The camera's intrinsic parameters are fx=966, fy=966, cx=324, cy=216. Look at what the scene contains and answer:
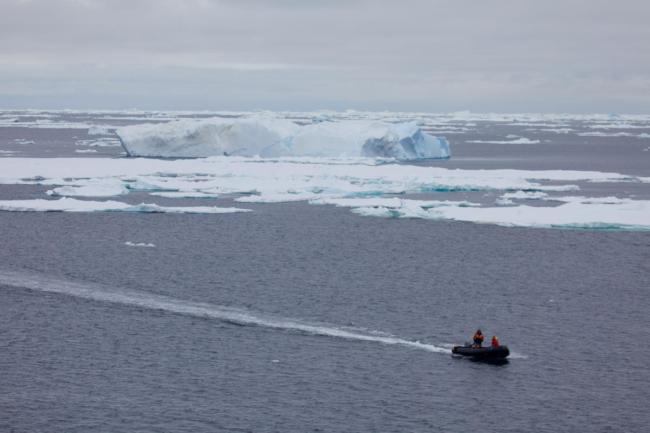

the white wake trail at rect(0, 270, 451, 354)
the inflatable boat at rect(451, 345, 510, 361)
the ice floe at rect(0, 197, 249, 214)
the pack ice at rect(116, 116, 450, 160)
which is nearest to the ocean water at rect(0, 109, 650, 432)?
the white wake trail at rect(0, 270, 451, 354)

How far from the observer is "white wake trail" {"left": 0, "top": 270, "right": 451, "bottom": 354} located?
16422mm

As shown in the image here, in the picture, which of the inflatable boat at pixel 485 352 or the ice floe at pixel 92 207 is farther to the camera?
the ice floe at pixel 92 207

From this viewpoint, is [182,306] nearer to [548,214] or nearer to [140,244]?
[140,244]

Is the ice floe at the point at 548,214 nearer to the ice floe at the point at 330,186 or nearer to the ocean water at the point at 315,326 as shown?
the ice floe at the point at 330,186

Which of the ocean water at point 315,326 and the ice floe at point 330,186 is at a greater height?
the ice floe at point 330,186

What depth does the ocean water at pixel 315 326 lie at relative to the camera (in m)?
12.9

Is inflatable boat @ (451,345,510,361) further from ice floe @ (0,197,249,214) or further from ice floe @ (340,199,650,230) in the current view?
ice floe @ (0,197,249,214)

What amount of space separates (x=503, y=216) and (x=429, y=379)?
15.6 m

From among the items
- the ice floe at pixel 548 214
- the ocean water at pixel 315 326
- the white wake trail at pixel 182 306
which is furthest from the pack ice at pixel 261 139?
the white wake trail at pixel 182 306

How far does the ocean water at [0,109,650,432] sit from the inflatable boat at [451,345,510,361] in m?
0.23

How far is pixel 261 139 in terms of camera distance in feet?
163

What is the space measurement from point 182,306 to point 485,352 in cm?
624

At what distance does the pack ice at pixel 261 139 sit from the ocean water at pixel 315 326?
19574 mm

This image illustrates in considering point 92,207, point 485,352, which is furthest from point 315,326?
point 92,207
